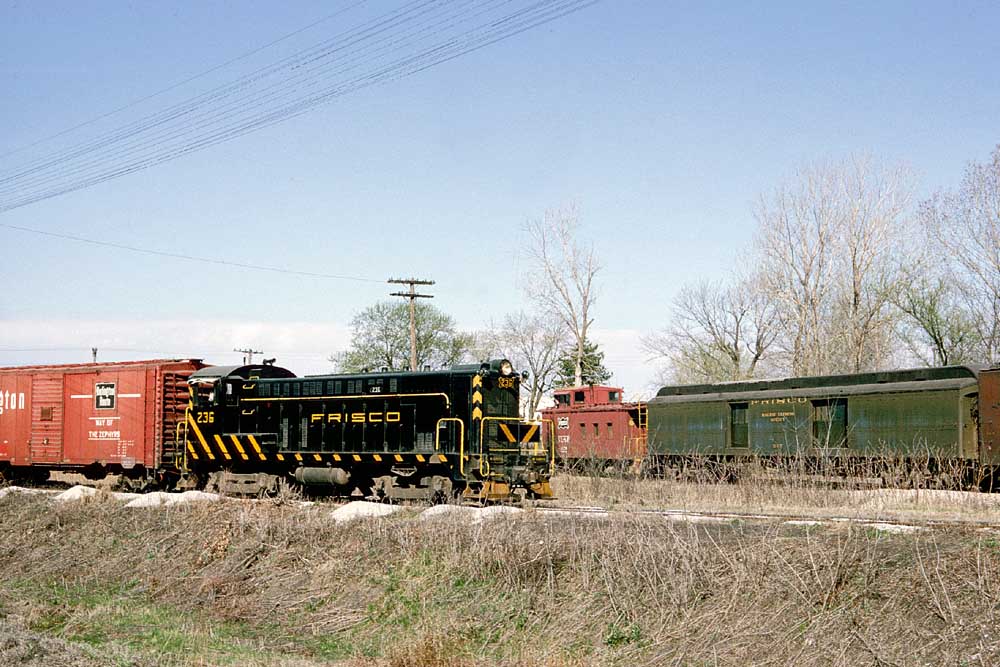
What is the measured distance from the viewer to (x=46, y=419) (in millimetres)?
26625

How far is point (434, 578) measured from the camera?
13.0 meters

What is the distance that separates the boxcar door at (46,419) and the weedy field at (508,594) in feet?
33.7

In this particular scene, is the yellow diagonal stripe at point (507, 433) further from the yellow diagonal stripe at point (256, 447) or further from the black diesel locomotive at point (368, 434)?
the yellow diagonal stripe at point (256, 447)

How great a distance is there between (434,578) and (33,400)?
18.9 meters

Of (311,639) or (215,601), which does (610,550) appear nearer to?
(311,639)

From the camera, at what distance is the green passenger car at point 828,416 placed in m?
22.5

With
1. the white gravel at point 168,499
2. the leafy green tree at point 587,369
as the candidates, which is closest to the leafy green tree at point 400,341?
the leafy green tree at point 587,369

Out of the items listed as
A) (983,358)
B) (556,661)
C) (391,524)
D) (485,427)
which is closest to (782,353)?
(983,358)

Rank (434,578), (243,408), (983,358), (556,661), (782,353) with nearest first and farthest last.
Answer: (556,661) → (434,578) → (243,408) → (983,358) → (782,353)

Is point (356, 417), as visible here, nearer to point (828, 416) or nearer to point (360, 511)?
point (360, 511)

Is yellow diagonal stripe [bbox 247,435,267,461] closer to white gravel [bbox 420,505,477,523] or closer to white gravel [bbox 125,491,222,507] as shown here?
white gravel [bbox 125,491,222,507]

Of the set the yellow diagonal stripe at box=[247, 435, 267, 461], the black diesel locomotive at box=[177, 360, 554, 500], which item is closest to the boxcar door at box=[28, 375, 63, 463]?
the black diesel locomotive at box=[177, 360, 554, 500]

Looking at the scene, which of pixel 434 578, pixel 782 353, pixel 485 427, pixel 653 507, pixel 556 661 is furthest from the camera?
pixel 782 353

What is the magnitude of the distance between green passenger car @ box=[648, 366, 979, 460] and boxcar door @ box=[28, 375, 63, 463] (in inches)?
700
